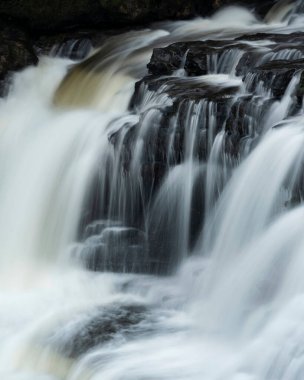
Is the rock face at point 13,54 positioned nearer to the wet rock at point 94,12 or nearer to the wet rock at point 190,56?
the wet rock at point 94,12

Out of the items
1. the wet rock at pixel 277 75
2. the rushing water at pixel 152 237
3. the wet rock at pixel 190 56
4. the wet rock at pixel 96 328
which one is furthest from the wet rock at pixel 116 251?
the wet rock at pixel 190 56

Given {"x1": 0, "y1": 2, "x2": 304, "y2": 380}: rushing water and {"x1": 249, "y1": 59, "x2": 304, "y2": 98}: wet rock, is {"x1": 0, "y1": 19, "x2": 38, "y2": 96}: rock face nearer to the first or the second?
{"x1": 0, "y1": 2, "x2": 304, "y2": 380}: rushing water

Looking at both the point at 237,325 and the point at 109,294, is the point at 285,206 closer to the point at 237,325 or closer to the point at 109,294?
the point at 237,325

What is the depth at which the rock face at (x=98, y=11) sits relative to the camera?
11.4 meters

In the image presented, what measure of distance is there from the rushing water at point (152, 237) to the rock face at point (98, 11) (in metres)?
2.11

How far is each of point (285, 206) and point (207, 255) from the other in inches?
39.7

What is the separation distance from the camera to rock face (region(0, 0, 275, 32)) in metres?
11.4

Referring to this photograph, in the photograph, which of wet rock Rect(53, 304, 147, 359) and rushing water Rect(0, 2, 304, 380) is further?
wet rock Rect(53, 304, 147, 359)

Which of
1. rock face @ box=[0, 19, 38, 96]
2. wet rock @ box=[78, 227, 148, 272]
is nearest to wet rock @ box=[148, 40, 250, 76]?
wet rock @ box=[78, 227, 148, 272]

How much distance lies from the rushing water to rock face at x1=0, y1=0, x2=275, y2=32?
211cm

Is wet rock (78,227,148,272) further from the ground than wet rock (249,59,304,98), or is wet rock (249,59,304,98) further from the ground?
wet rock (249,59,304,98)

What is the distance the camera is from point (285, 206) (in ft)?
20.4

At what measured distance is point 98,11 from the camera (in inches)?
457

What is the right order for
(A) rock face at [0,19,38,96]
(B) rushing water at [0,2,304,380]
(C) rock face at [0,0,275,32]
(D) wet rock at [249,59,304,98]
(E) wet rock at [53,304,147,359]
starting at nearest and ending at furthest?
(B) rushing water at [0,2,304,380] → (E) wet rock at [53,304,147,359] → (D) wet rock at [249,59,304,98] → (A) rock face at [0,19,38,96] → (C) rock face at [0,0,275,32]
